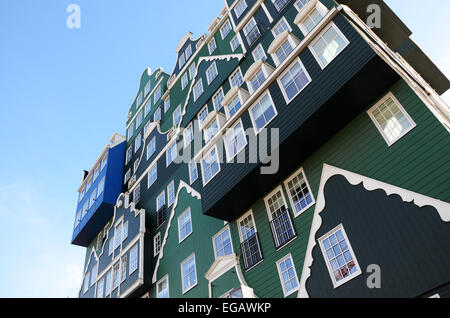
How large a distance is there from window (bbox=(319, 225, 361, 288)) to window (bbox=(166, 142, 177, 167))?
56.4 feet

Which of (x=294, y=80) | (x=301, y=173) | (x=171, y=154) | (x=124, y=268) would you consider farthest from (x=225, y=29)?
(x=124, y=268)

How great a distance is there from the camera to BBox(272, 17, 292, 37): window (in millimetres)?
21422

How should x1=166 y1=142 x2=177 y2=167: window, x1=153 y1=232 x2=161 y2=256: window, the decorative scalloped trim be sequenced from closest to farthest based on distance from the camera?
the decorative scalloped trim → x1=153 y1=232 x2=161 y2=256: window → x1=166 y1=142 x2=177 y2=167: window

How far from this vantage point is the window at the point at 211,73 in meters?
27.2

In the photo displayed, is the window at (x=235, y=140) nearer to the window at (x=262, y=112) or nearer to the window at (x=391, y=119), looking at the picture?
the window at (x=262, y=112)

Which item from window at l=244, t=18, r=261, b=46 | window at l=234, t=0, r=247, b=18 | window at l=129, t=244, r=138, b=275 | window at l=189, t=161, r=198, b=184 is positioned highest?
window at l=234, t=0, r=247, b=18

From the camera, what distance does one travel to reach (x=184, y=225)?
2450 cm

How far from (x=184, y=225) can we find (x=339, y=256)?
12759 millimetres

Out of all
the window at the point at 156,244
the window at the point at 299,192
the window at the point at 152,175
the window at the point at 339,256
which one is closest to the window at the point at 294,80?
the window at the point at 299,192

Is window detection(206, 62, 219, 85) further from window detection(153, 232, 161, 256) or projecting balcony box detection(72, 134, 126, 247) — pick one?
projecting balcony box detection(72, 134, 126, 247)

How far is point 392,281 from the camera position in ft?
40.2

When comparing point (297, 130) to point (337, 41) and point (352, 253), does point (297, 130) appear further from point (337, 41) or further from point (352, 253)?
point (352, 253)

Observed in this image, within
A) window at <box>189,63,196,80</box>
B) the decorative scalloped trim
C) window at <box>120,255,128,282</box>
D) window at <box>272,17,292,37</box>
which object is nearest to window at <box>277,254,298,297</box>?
the decorative scalloped trim
